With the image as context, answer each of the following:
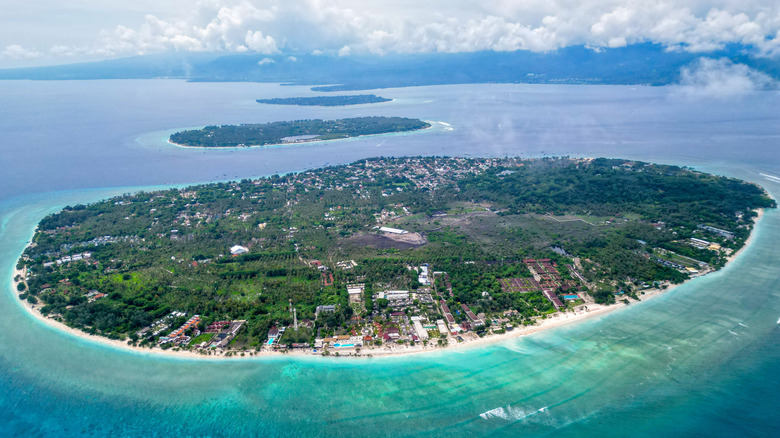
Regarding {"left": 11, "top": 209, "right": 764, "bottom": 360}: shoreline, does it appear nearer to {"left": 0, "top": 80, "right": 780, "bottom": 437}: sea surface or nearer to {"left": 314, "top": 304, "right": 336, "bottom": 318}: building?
{"left": 0, "top": 80, "right": 780, "bottom": 437}: sea surface

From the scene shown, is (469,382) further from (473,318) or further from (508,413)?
(473,318)

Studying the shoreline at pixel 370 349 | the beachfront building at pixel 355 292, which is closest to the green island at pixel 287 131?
the shoreline at pixel 370 349

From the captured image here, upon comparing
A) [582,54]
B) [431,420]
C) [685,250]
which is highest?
[582,54]

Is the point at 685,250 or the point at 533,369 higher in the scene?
the point at 685,250

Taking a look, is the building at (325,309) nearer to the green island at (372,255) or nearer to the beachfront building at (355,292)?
the green island at (372,255)

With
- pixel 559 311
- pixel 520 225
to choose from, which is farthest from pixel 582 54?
pixel 559 311

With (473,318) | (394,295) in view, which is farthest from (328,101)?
(473,318)

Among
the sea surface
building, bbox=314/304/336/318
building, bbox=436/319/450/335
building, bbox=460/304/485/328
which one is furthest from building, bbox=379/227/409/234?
the sea surface

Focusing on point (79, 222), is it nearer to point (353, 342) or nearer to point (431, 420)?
point (353, 342)
